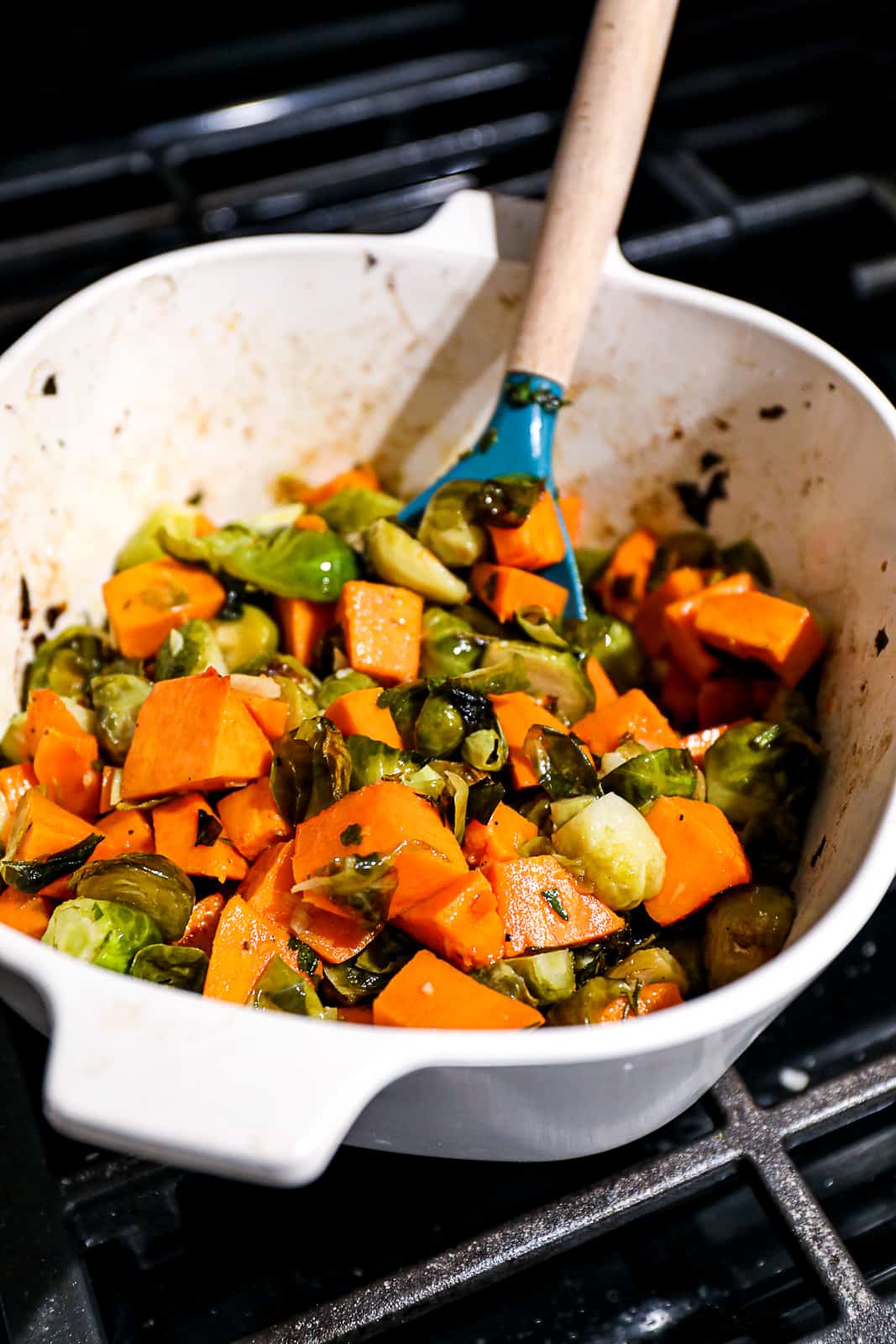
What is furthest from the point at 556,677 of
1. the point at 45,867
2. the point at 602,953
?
the point at 45,867

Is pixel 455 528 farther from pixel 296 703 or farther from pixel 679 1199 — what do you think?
pixel 679 1199

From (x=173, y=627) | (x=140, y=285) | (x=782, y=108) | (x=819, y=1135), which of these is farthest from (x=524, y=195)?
(x=819, y=1135)

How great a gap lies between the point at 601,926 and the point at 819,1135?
380 mm

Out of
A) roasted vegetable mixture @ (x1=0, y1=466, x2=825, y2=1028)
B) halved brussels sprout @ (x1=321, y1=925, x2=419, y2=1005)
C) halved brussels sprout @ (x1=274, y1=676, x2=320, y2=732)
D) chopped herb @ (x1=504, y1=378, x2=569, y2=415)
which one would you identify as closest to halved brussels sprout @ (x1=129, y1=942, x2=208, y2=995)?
roasted vegetable mixture @ (x1=0, y1=466, x2=825, y2=1028)

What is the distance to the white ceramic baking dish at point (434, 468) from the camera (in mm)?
960

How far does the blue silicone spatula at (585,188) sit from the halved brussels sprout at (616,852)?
59 centimetres

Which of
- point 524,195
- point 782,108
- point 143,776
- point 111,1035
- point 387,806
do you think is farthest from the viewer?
point 782,108

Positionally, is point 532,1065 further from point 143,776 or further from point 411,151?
point 411,151

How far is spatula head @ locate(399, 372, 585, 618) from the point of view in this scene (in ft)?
6.08

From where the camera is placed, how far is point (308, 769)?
147 centimetres

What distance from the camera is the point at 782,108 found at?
9.08ft

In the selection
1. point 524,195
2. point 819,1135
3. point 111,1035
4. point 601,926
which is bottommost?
point 819,1135

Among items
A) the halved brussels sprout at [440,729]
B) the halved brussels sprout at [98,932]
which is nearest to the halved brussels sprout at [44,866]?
the halved brussels sprout at [98,932]

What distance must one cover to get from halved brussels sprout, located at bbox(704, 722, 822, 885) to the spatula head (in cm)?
41
